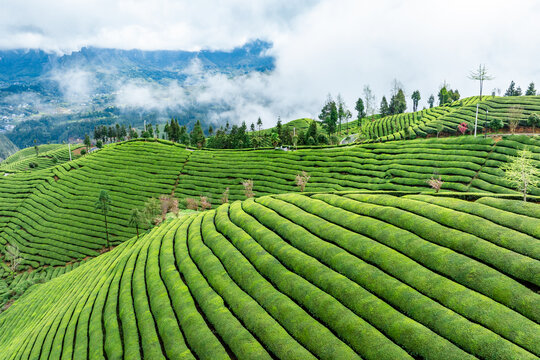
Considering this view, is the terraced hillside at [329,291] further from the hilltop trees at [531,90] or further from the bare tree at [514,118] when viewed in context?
the hilltop trees at [531,90]

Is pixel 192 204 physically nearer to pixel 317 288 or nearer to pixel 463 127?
pixel 317 288

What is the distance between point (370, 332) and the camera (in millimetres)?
22938

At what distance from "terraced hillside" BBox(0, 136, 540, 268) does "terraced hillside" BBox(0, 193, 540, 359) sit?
39441 mm

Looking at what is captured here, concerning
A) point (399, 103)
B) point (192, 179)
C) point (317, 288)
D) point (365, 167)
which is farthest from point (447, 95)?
point (317, 288)

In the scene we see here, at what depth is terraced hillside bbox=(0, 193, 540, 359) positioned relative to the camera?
2188cm

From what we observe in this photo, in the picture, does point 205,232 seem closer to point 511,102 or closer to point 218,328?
point 218,328

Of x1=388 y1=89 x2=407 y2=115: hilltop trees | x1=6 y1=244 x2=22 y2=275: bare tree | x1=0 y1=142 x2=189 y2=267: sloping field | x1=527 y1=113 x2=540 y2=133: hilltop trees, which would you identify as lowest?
x1=6 y1=244 x2=22 y2=275: bare tree

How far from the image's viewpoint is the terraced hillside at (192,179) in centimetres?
7569

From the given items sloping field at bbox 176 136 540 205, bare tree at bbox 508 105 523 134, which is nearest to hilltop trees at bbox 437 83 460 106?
bare tree at bbox 508 105 523 134

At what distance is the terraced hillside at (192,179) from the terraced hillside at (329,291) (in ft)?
129

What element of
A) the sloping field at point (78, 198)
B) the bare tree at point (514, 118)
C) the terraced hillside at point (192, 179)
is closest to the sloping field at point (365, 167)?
the terraced hillside at point (192, 179)

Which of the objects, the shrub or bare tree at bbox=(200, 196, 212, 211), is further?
the shrub

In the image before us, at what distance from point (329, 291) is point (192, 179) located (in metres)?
86.3

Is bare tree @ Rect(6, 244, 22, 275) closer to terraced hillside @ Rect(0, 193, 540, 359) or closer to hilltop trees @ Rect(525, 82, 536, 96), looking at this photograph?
terraced hillside @ Rect(0, 193, 540, 359)
